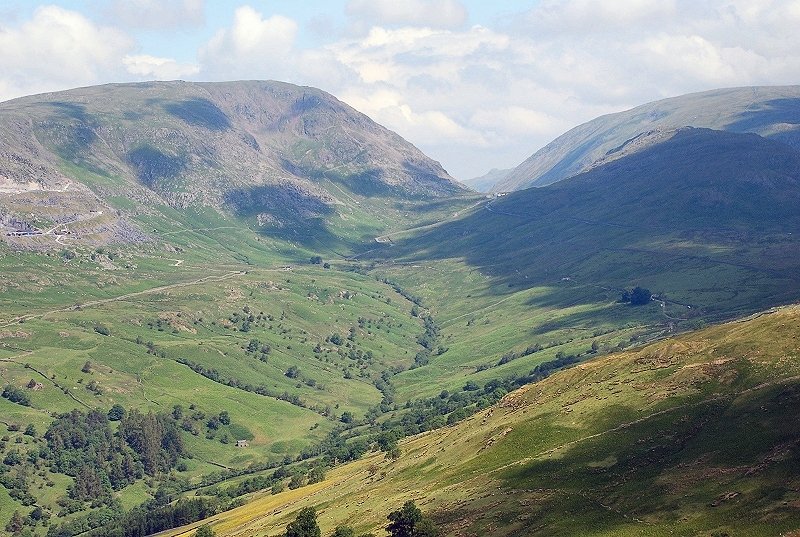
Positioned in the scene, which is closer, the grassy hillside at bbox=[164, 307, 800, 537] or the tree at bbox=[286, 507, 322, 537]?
the grassy hillside at bbox=[164, 307, 800, 537]

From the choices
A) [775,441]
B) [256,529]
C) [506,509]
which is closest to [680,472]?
[775,441]

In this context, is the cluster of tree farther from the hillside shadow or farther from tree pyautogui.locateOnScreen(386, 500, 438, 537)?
the hillside shadow

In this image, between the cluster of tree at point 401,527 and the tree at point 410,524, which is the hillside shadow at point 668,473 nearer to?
the tree at point 410,524

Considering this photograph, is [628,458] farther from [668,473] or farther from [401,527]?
[401,527]

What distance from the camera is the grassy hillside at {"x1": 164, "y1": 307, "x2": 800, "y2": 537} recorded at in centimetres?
11106

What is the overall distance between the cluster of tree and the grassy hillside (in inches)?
171

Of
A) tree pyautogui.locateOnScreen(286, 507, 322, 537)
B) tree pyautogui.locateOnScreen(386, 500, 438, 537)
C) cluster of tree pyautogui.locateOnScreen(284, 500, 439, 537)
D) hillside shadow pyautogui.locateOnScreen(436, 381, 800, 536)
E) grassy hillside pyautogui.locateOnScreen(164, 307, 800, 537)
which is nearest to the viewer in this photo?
hillside shadow pyautogui.locateOnScreen(436, 381, 800, 536)

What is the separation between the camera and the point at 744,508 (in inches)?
4112

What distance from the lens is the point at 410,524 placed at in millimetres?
125938

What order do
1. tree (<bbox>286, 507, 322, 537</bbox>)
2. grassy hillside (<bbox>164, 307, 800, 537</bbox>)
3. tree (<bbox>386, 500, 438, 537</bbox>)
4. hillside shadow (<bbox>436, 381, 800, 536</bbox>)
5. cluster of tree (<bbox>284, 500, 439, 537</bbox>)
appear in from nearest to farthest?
hillside shadow (<bbox>436, 381, 800, 536</bbox>)
grassy hillside (<bbox>164, 307, 800, 537</bbox>)
tree (<bbox>386, 500, 438, 537</bbox>)
cluster of tree (<bbox>284, 500, 439, 537</bbox>)
tree (<bbox>286, 507, 322, 537</bbox>)

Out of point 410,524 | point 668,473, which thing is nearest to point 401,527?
point 410,524

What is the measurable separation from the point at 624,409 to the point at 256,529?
3193 inches

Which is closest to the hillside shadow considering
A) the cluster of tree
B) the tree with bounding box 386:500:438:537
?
the tree with bounding box 386:500:438:537

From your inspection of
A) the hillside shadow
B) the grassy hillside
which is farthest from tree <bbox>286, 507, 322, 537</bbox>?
the hillside shadow
